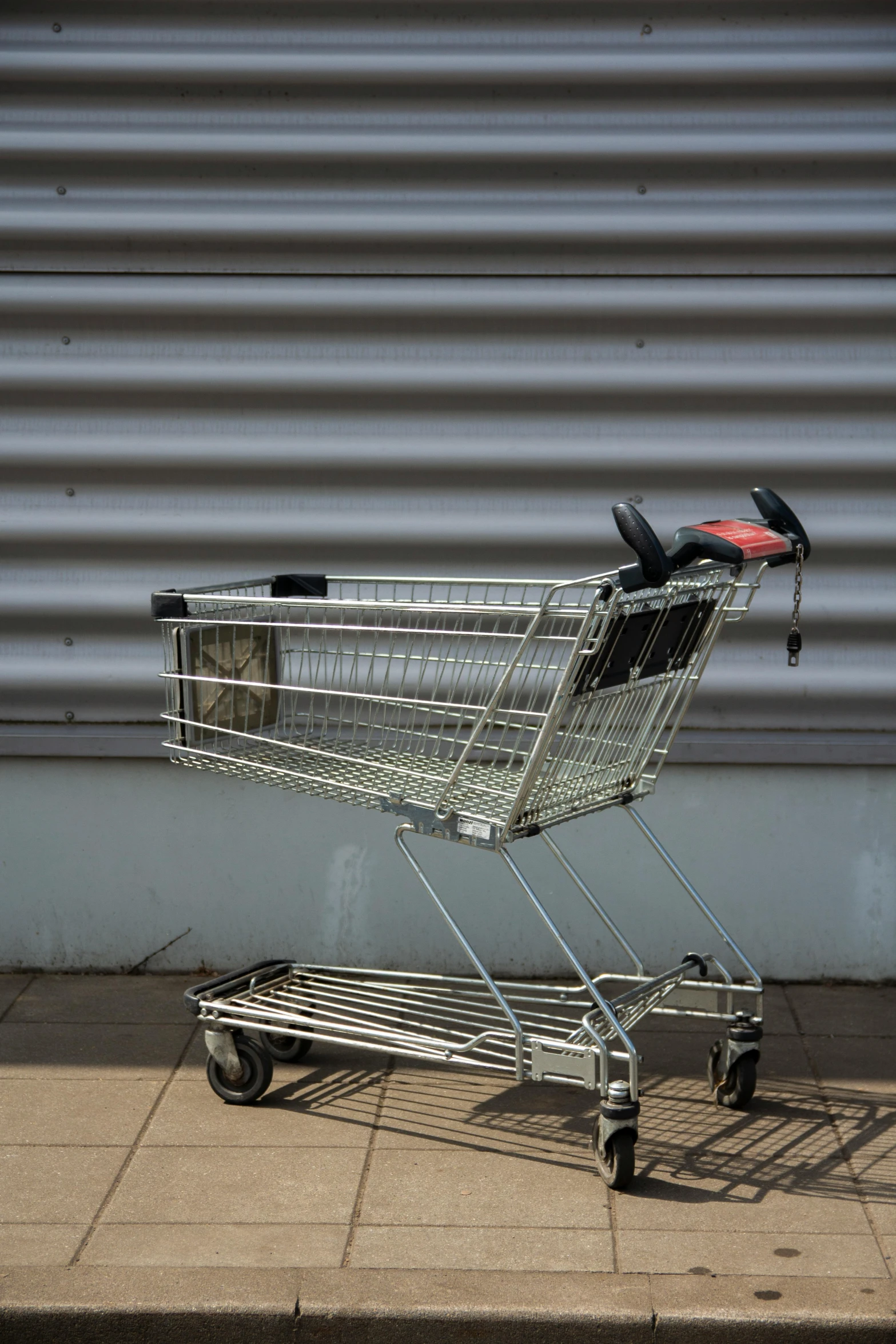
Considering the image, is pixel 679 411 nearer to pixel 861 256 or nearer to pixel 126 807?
pixel 861 256

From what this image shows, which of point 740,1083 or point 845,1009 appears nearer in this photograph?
point 740,1083

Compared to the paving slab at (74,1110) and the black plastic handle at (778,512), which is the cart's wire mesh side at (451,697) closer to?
the black plastic handle at (778,512)

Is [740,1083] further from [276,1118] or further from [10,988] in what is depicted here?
[10,988]

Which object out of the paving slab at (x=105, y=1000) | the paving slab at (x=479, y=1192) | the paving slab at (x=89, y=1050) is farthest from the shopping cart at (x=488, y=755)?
the paving slab at (x=105, y=1000)

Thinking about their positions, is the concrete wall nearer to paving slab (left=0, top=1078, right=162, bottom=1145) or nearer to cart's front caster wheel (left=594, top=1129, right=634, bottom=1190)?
paving slab (left=0, top=1078, right=162, bottom=1145)

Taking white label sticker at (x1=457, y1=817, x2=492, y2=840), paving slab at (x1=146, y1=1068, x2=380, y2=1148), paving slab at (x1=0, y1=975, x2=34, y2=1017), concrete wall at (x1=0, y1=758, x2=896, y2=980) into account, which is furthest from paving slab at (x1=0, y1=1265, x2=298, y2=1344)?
concrete wall at (x1=0, y1=758, x2=896, y2=980)

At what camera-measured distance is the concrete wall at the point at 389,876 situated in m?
5.34

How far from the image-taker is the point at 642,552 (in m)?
3.36

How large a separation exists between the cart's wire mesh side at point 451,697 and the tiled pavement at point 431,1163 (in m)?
1.00

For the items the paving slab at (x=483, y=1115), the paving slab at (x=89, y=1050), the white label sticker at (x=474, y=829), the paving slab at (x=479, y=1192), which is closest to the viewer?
the paving slab at (x=479, y=1192)

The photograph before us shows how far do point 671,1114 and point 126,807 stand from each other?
7.82 ft

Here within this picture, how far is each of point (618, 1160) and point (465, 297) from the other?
124 inches

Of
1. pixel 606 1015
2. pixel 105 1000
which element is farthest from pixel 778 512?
pixel 105 1000

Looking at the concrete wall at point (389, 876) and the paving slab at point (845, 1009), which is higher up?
the concrete wall at point (389, 876)
